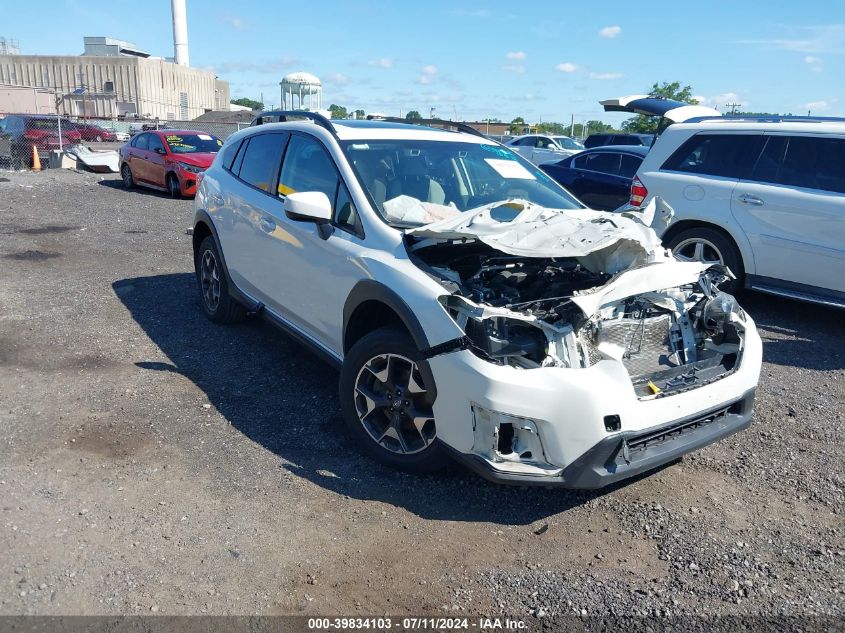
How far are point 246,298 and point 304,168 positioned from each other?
1.30 meters

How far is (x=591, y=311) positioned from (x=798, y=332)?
4.49 metres

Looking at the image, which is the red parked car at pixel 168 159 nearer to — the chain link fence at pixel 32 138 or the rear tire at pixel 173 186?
the rear tire at pixel 173 186

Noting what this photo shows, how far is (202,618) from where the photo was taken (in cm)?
271

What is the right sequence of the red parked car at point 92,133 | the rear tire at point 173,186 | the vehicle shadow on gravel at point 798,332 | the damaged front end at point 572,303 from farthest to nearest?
the red parked car at point 92,133
the rear tire at point 173,186
the vehicle shadow on gravel at point 798,332
the damaged front end at point 572,303

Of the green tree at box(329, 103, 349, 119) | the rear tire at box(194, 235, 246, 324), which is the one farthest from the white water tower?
the rear tire at box(194, 235, 246, 324)

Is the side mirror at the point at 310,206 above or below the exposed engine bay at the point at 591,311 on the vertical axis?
above

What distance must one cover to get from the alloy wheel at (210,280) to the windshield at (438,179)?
7.48ft

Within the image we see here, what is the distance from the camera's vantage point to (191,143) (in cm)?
1662

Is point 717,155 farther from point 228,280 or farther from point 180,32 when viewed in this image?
point 180,32

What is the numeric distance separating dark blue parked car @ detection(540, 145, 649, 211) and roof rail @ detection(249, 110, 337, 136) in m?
6.91

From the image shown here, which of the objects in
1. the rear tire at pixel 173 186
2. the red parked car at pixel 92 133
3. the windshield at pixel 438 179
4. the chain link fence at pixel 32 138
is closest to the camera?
the windshield at pixel 438 179

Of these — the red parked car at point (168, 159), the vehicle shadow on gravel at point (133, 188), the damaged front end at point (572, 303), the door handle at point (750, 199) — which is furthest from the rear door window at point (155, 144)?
the damaged front end at point (572, 303)

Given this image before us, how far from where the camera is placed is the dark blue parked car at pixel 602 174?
1180 centimetres

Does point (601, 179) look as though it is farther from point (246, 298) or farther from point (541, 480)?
point (541, 480)
